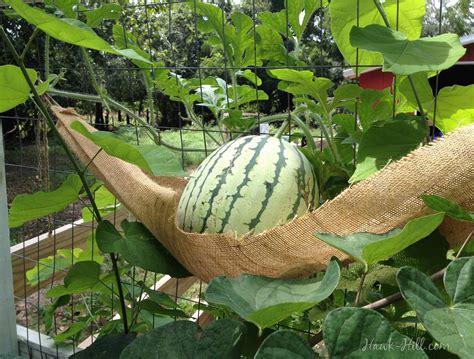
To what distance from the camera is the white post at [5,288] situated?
1210 millimetres

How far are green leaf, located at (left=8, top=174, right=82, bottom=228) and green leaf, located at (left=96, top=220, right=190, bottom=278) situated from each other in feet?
0.22

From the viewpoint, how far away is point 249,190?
0.54 meters

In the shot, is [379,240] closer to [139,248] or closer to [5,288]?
[139,248]

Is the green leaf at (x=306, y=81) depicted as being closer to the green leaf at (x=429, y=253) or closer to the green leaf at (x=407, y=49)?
the green leaf at (x=407, y=49)

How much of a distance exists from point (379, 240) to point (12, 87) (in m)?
0.43

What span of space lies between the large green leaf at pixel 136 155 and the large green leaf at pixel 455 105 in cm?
33

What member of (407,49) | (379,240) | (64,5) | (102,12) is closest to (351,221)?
(379,240)

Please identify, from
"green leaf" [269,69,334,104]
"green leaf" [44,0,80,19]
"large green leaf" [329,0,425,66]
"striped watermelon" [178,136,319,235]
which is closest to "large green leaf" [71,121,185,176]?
"striped watermelon" [178,136,319,235]

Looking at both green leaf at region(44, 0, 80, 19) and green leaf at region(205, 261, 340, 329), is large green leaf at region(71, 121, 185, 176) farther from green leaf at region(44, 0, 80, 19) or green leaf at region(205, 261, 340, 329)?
green leaf at region(44, 0, 80, 19)

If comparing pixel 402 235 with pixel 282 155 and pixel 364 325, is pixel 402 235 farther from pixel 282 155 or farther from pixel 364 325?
pixel 282 155

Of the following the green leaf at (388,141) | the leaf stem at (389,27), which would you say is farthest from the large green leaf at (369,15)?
the green leaf at (388,141)

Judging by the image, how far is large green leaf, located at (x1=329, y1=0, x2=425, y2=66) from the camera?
0.59 metres

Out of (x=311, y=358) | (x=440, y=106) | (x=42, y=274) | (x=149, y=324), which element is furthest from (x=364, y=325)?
(x=42, y=274)

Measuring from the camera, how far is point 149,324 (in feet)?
3.11
